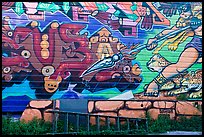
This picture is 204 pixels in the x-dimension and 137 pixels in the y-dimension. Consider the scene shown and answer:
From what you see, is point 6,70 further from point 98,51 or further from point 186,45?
point 186,45

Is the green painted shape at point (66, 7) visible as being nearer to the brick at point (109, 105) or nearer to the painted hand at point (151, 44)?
the painted hand at point (151, 44)

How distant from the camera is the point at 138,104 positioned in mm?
9125

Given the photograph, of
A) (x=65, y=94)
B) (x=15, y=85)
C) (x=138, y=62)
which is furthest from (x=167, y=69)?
(x=15, y=85)

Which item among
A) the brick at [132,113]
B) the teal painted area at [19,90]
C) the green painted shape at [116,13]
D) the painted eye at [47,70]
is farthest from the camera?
the green painted shape at [116,13]

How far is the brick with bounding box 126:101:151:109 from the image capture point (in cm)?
906

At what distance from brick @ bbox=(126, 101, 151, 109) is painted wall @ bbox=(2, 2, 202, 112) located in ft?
0.71

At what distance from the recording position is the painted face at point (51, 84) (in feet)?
28.3

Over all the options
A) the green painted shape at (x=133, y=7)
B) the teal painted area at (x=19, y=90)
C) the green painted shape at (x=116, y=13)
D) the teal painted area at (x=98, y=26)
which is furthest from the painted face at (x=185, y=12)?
the teal painted area at (x=19, y=90)

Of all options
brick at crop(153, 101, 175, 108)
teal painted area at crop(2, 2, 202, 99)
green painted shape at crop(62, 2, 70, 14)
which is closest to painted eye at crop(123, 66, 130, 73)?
teal painted area at crop(2, 2, 202, 99)

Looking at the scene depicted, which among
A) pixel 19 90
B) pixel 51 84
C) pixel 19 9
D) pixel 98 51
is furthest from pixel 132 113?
pixel 19 9

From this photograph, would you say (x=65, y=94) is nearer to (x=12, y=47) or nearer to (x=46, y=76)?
(x=46, y=76)

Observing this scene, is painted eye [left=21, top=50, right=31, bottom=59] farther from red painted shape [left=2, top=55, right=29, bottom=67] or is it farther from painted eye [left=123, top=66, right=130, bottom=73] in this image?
painted eye [left=123, top=66, right=130, bottom=73]

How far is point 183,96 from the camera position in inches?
371

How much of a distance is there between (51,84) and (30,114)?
88 centimetres
